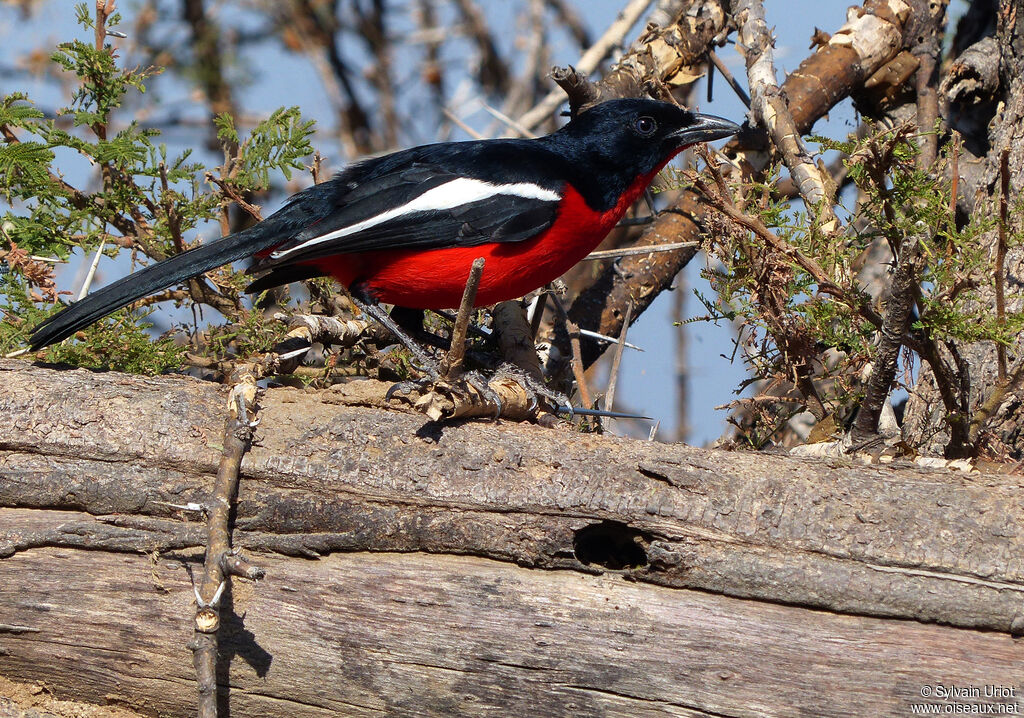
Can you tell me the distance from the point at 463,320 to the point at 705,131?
75.7 inches

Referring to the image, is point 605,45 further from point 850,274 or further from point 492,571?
point 492,571

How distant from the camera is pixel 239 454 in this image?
9.74ft

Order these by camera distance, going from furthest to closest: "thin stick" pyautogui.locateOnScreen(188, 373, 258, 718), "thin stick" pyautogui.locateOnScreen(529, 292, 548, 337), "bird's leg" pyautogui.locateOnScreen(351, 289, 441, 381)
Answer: "thin stick" pyautogui.locateOnScreen(529, 292, 548, 337) < "bird's leg" pyautogui.locateOnScreen(351, 289, 441, 381) < "thin stick" pyautogui.locateOnScreen(188, 373, 258, 718)

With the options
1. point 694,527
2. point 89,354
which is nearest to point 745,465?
point 694,527

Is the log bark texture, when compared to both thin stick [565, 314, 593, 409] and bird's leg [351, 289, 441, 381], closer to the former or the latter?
bird's leg [351, 289, 441, 381]

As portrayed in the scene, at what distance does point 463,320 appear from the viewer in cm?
265

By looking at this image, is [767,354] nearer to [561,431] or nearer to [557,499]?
[561,431]

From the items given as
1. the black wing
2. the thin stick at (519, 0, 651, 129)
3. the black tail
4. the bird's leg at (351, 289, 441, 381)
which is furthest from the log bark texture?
the thin stick at (519, 0, 651, 129)

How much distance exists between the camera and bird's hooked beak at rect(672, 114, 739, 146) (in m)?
4.08

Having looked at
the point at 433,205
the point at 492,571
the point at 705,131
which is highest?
the point at 705,131

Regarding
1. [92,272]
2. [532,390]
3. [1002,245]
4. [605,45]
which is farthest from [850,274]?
[605,45]

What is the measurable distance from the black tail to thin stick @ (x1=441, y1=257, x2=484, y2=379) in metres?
1.18

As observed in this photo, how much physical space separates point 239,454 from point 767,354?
76.0 inches

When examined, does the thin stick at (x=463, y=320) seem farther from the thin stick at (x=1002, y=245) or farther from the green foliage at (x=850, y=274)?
the thin stick at (x=1002, y=245)
